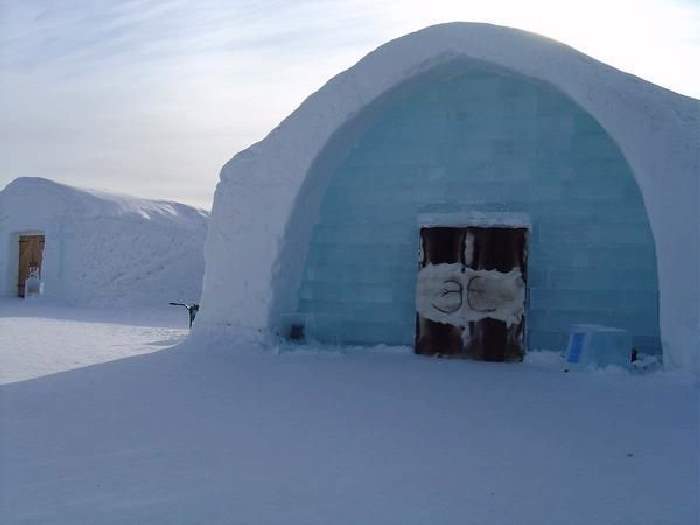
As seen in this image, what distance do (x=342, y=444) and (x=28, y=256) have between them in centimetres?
1628

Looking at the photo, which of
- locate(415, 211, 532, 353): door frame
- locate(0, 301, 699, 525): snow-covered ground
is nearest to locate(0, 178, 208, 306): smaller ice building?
locate(0, 301, 699, 525): snow-covered ground

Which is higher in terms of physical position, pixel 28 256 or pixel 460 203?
pixel 460 203

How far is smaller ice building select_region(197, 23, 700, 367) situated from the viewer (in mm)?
7062

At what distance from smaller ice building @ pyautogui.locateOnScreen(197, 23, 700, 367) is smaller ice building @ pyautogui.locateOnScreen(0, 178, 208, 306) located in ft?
30.5

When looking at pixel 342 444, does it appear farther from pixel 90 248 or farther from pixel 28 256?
pixel 28 256

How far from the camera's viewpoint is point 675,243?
630 cm

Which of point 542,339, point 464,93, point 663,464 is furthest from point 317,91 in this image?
point 663,464

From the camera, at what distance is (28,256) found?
694 inches

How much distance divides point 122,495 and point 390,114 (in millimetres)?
6275

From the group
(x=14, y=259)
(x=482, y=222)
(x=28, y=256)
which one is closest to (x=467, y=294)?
(x=482, y=222)

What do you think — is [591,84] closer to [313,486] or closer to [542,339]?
[542,339]

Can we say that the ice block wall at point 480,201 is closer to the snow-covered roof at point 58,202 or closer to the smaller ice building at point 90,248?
the smaller ice building at point 90,248

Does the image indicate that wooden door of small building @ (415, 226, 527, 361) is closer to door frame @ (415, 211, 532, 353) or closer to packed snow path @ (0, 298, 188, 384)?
door frame @ (415, 211, 532, 353)

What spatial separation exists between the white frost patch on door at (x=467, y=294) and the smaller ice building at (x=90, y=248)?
35.8ft
